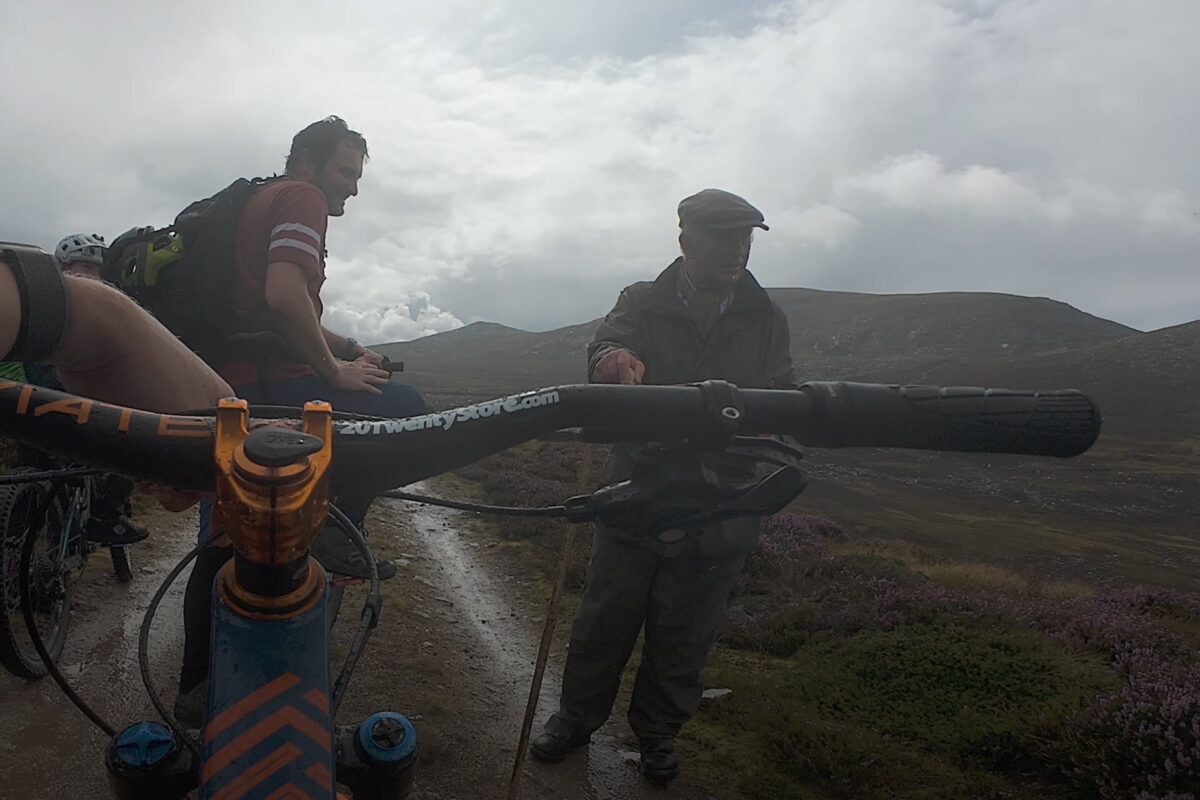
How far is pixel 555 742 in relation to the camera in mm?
4469

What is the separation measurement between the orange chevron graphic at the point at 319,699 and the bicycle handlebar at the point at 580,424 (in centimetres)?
34

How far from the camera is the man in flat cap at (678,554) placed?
410 centimetres

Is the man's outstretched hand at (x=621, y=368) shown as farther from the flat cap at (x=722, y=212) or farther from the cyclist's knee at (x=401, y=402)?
the flat cap at (x=722, y=212)

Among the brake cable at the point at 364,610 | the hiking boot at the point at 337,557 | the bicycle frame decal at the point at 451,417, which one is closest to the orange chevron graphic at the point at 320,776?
the brake cable at the point at 364,610

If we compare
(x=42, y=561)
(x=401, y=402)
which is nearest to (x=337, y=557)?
(x=401, y=402)

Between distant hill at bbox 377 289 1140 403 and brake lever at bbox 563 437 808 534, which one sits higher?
distant hill at bbox 377 289 1140 403

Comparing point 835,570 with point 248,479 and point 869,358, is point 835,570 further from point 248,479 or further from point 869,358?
point 869,358

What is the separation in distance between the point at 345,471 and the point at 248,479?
28 cm

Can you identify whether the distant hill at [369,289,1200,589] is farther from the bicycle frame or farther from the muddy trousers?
the muddy trousers

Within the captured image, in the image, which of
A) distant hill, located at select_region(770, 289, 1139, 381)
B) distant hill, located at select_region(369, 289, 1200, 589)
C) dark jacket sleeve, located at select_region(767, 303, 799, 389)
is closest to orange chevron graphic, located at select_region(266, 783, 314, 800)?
distant hill, located at select_region(369, 289, 1200, 589)

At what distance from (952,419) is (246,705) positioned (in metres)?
1.38

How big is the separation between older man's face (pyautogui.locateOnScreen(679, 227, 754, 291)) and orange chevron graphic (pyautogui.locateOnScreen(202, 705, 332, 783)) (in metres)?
3.30

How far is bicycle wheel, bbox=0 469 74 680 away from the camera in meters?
4.22

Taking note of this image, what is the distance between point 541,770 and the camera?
4402 mm
